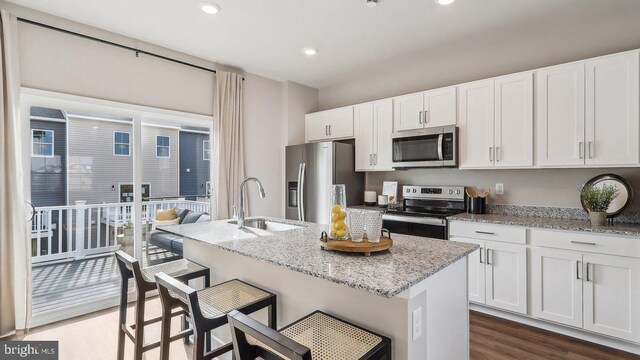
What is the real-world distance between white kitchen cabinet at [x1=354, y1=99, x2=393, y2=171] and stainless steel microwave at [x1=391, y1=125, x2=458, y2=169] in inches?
6.4

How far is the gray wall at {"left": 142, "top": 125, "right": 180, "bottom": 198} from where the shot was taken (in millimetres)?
3434

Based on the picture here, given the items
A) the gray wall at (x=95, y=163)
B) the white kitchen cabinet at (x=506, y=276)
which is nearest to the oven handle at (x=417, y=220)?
the white kitchen cabinet at (x=506, y=276)

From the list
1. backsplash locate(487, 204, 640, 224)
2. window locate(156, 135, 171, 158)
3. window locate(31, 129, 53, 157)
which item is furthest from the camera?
window locate(156, 135, 171, 158)

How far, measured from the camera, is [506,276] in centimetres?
278

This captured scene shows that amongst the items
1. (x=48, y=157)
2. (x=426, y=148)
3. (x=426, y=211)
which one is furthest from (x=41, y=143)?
(x=426, y=211)

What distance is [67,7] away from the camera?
259cm

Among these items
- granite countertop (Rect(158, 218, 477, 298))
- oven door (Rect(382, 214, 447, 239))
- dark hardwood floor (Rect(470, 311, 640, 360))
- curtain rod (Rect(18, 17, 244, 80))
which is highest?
curtain rod (Rect(18, 17, 244, 80))

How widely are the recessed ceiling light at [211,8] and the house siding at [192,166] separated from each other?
61.7 inches

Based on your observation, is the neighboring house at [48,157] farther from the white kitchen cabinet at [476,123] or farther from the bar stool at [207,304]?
the white kitchen cabinet at [476,123]

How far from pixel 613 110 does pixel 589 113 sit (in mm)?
142

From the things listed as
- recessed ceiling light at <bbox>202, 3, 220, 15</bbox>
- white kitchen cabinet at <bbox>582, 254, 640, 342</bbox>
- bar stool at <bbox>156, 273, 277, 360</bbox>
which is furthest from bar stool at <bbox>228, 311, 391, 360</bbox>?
recessed ceiling light at <bbox>202, 3, 220, 15</bbox>

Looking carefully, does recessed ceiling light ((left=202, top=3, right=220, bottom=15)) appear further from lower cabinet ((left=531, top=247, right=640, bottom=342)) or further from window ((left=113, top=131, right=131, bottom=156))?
lower cabinet ((left=531, top=247, right=640, bottom=342))

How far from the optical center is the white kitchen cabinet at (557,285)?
8.04 ft

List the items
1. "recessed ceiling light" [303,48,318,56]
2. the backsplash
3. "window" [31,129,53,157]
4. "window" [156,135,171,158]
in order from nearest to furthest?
1. the backsplash
2. "window" [31,129,53,157]
3. "recessed ceiling light" [303,48,318,56]
4. "window" [156,135,171,158]
